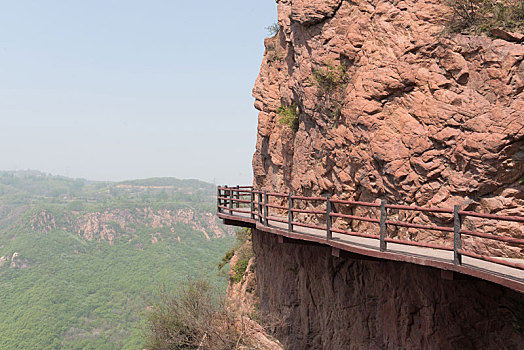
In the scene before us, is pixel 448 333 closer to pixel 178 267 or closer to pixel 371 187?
A: pixel 371 187

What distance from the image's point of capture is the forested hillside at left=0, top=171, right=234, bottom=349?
325 feet

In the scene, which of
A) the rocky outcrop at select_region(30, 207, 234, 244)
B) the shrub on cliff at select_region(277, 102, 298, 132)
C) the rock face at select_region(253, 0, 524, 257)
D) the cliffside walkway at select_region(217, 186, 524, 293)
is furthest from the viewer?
the rocky outcrop at select_region(30, 207, 234, 244)

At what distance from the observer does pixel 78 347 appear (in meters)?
94.6

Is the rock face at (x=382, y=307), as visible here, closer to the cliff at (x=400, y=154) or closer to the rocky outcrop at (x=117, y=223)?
the cliff at (x=400, y=154)

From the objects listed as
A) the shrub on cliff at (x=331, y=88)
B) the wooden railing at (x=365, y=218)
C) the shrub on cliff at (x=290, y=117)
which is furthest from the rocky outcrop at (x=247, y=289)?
the shrub on cliff at (x=331, y=88)

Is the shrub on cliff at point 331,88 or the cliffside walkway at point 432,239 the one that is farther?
the shrub on cliff at point 331,88

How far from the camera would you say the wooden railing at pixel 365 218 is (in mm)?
7223

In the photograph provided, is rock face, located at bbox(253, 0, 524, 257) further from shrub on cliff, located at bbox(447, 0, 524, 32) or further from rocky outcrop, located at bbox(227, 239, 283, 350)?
rocky outcrop, located at bbox(227, 239, 283, 350)

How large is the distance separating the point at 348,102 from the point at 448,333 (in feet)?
20.1

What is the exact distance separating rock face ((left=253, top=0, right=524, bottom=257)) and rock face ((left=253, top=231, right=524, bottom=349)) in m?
1.01

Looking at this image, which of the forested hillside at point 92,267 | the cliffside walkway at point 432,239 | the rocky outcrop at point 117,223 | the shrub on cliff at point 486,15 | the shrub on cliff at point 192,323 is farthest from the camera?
the rocky outcrop at point 117,223

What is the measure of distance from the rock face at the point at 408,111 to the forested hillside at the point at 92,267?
49.1 m

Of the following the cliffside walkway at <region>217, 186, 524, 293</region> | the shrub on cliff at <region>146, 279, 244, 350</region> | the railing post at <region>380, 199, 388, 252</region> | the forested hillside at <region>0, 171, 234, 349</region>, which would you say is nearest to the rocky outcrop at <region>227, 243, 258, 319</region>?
the shrub on cliff at <region>146, 279, 244, 350</region>

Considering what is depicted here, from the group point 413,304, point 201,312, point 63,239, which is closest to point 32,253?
point 63,239
